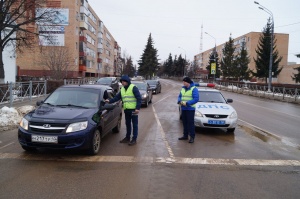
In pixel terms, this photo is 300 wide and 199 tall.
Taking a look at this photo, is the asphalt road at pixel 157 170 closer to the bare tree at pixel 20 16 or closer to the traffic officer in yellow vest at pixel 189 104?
the traffic officer in yellow vest at pixel 189 104

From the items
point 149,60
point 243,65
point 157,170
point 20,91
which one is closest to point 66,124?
point 157,170

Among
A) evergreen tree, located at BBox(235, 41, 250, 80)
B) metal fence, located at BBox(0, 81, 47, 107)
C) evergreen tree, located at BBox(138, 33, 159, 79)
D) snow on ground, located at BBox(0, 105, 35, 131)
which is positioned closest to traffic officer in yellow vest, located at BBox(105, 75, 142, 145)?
snow on ground, located at BBox(0, 105, 35, 131)

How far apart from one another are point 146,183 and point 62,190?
133 centimetres

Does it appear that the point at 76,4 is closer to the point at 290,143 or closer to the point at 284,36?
the point at 290,143

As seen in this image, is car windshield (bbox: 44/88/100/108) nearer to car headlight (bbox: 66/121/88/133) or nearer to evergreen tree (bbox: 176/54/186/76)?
car headlight (bbox: 66/121/88/133)

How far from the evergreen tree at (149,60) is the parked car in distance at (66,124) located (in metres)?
75.7

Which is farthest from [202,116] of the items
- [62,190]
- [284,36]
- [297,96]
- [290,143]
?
[284,36]

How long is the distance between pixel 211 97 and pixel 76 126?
20.8 feet

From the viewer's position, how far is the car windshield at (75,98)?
7064 millimetres

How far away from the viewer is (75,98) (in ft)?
23.9

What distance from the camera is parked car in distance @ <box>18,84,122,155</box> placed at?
5.84 meters

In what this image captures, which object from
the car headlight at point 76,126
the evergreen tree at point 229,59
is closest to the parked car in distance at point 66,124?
the car headlight at point 76,126

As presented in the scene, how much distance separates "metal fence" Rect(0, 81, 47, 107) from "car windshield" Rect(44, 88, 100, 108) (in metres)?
7.86

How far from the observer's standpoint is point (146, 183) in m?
4.80
